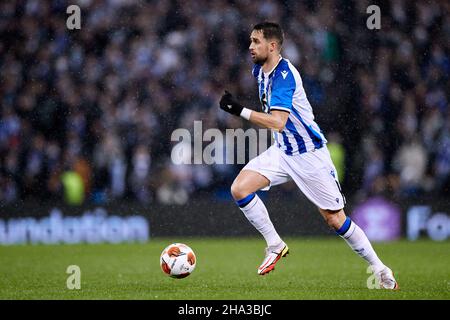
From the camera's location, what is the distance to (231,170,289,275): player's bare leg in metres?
8.00

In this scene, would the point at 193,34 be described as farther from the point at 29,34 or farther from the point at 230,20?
the point at 29,34

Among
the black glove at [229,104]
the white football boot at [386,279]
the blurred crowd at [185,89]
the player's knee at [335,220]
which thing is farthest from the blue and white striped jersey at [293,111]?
the blurred crowd at [185,89]

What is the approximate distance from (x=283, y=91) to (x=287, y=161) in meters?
0.76

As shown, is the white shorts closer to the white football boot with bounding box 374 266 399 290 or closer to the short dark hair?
the white football boot with bounding box 374 266 399 290

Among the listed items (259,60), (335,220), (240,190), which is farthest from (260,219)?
(259,60)

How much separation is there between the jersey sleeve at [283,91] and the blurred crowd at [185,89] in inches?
277

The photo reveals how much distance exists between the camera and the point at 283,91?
7.64 metres

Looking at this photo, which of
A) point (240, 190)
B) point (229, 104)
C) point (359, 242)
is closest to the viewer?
point (229, 104)

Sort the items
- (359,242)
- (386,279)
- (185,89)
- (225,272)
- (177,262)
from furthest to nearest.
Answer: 1. (185,89)
2. (225,272)
3. (177,262)
4. (359,242)
5. (386,279)

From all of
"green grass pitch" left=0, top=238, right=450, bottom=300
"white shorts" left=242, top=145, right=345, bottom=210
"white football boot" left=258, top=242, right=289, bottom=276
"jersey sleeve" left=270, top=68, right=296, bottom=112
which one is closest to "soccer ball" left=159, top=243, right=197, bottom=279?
"green grass pitch" left=0, top=238, right=450, bottom=300

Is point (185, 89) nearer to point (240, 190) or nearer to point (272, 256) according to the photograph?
point (240, 190)

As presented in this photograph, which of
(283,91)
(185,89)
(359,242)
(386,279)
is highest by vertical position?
(185,89)

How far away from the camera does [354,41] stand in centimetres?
1591

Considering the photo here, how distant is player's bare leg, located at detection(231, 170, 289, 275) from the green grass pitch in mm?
305
